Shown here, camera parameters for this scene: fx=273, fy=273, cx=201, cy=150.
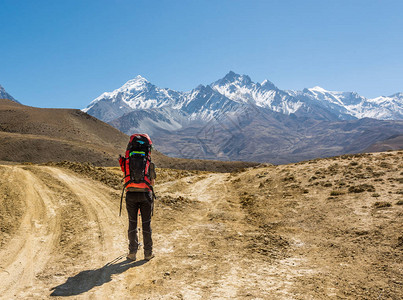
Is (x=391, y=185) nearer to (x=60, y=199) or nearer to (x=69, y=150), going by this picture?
(x=60, y=199)

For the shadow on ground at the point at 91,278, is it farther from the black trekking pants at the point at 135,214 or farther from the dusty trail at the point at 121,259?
the black trekking pants at the point at 135,214

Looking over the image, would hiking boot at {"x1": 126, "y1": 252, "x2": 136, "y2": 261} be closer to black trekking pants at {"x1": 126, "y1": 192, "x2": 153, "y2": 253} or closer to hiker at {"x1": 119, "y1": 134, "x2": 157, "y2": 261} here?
hiker at {"x1": 119, "y1": 134, "x2": 157, "y2": 261}

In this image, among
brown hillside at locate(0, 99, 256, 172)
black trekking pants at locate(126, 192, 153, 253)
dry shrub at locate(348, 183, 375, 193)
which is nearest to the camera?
black trekking pants at locate(126, 192, 153, 253)

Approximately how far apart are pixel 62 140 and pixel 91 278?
390 ft

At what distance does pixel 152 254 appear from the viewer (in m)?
8.52

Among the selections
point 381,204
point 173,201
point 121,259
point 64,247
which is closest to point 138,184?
point 121,259

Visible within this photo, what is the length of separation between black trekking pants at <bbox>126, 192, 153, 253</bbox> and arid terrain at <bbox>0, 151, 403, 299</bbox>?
1.69 ft

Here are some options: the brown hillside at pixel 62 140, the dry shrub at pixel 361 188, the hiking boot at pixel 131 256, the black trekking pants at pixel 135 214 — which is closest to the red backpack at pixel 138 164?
the black trekking pants at pixel 135 214

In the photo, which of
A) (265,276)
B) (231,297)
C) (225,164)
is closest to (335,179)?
(265,276)

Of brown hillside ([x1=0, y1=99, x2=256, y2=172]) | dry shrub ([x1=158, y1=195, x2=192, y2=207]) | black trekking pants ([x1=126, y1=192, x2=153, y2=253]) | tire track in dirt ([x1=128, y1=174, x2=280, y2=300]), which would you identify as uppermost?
brown hillside ([x1=0, y1=99, x2=256, y2=172])

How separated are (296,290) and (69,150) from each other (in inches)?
4324

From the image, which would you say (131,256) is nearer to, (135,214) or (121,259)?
(121,259)

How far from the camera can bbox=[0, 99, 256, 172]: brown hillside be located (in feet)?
323

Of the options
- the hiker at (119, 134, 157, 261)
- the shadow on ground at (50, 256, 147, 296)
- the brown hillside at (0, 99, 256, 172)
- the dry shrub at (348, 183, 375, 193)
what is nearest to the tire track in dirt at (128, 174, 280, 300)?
the shadow on ground at (50, 256, 147, 296)
